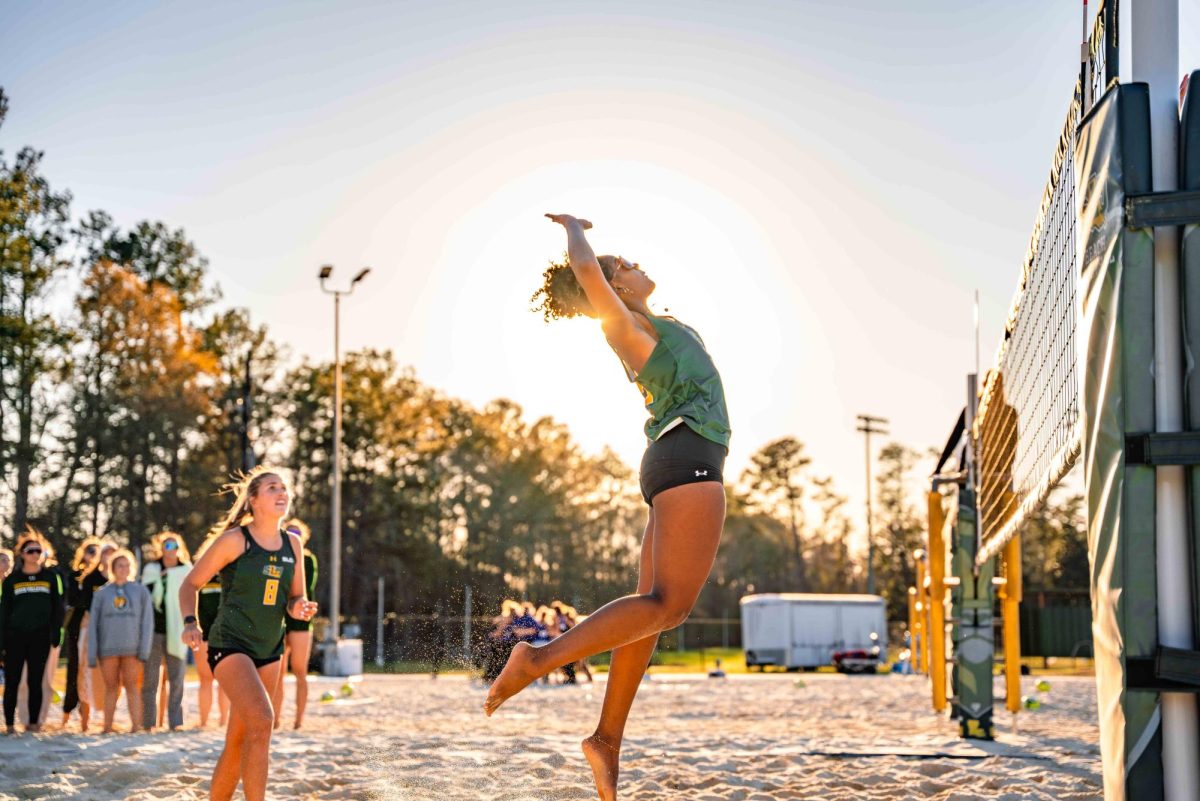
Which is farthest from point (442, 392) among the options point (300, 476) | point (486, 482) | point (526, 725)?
point (526, 725)

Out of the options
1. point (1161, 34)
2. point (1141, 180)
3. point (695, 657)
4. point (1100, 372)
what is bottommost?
point (695, 657)

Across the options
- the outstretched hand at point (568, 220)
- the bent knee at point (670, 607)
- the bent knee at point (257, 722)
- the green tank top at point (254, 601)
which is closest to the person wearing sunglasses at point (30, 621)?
the green tank top at point (254, 601)

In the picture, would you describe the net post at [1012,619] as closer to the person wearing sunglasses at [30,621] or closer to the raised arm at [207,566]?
the raised arm at [207,566]

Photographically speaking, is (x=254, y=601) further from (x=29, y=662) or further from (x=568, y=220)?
(x=29, y=662)

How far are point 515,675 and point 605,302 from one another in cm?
128

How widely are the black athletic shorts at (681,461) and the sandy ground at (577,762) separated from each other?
2.38 meters

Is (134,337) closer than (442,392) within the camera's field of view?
Yes

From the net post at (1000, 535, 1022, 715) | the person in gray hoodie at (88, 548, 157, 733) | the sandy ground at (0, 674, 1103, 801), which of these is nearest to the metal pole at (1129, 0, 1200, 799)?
the sandy ground at (0, 674, 1103, 801)

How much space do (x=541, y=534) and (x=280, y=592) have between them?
162 feet

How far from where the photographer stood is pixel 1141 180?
11.6ft

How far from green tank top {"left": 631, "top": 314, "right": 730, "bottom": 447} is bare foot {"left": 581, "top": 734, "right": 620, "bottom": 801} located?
111 centimetres

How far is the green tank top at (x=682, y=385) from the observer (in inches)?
177

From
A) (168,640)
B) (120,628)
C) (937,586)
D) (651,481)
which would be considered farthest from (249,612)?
(937,586)

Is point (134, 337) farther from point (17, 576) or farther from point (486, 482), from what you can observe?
point (17, 576)
